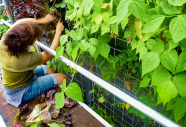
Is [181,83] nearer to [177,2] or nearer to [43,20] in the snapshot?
[177,2]

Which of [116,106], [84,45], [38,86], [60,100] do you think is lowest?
[116,106]

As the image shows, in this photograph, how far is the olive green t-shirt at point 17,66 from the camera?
76.2 inches

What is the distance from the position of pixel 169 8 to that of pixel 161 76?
1.21ft

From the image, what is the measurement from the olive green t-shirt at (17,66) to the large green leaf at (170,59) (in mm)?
1526

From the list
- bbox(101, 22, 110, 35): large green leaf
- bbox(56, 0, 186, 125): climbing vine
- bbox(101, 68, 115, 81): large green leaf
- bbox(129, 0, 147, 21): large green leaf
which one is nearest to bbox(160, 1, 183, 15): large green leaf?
bbox(56, 0, 186, 125): climbing vine

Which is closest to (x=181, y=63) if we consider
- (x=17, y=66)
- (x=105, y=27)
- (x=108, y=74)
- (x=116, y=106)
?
(x=105, y=27)

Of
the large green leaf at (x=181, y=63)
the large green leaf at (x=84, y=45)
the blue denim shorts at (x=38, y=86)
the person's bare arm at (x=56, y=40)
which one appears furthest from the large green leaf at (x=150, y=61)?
the blue denim shorts at (x=38, y=86)

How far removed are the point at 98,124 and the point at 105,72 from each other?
634 mm

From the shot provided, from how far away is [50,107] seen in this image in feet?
6.35

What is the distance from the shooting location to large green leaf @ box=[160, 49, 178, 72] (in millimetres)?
858

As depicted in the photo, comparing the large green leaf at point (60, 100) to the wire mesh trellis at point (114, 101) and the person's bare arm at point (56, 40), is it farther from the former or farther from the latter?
the person's bare arm at point (56, 40)

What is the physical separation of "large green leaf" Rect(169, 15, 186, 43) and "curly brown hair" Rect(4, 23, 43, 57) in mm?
1608

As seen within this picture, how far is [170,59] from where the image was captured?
869 millimetres

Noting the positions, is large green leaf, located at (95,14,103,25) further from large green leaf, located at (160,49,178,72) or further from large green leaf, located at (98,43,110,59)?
large green leaf, located at (160,49,178,72)
